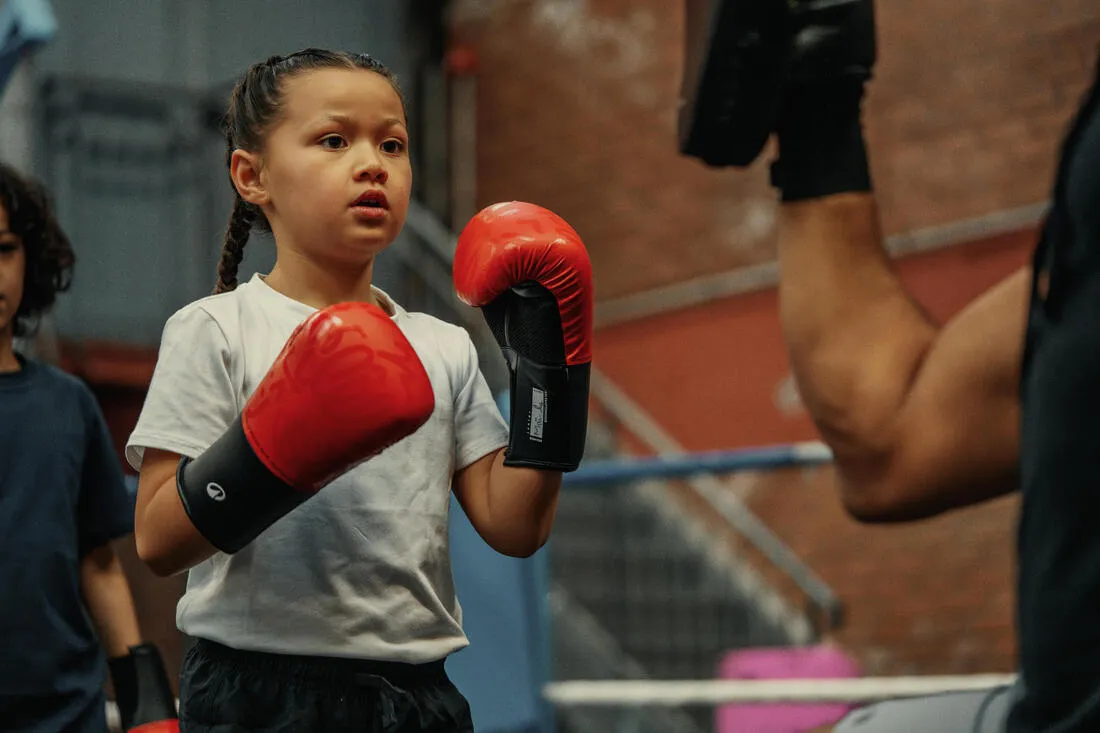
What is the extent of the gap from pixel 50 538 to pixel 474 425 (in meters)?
0.78

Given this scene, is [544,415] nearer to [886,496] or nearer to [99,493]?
[886,496]

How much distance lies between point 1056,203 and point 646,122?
556cm

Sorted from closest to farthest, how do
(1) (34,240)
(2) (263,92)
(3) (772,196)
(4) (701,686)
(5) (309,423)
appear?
(5) (309,423) < (2) (263,92) < (1) (34,240) < (4) (701,686) < (3) (772,196)

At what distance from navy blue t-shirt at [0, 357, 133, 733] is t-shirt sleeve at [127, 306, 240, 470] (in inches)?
24.6

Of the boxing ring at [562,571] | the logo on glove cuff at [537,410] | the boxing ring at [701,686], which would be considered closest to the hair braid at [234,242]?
the logo on glove cuff at [537,410]

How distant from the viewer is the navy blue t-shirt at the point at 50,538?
180 cm

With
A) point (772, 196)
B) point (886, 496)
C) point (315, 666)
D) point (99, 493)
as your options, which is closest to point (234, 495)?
point (315, 666)

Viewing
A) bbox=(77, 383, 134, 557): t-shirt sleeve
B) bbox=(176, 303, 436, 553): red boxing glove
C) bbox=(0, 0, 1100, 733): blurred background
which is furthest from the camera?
bbox=(0, 0, 1100, 733): blurred background

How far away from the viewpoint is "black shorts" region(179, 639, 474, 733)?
1257 millimetres

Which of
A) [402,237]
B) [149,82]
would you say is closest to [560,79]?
[402,237]

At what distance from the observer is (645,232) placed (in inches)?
247

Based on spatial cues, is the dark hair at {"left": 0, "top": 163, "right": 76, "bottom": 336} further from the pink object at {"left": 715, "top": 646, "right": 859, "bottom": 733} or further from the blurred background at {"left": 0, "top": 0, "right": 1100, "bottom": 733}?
the blurred background at {"left": 0, "top": 0, "right": 1100, "bottom": 733}

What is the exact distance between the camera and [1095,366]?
2.53 ft

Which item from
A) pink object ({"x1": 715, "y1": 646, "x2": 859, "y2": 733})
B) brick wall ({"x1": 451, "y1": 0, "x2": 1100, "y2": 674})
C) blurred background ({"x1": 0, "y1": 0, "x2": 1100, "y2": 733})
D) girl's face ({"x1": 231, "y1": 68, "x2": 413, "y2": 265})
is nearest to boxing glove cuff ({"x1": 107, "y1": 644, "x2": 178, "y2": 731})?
girl's face ({"x1": 231, "y1": 68, "x2": 413, "y2": 265})
